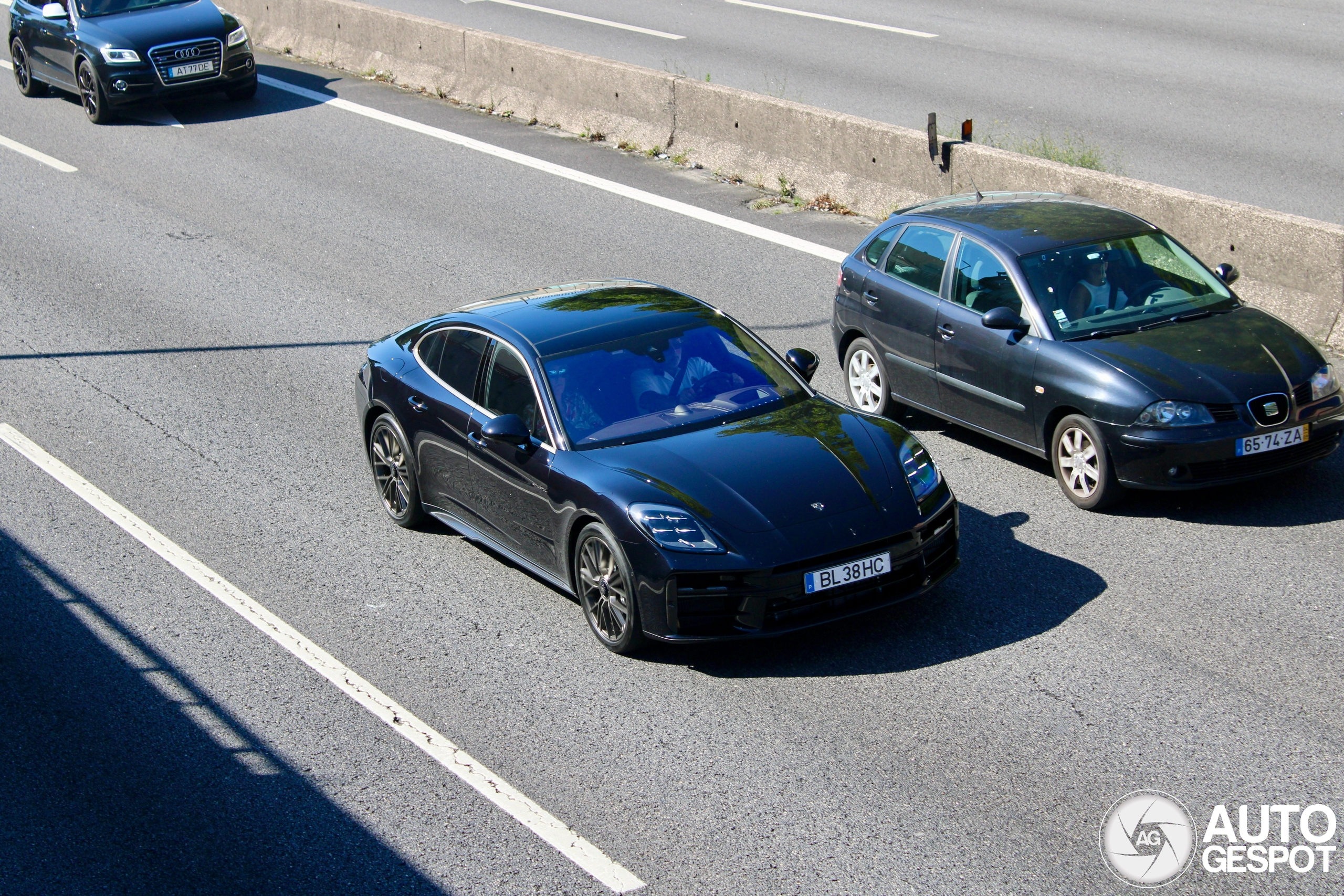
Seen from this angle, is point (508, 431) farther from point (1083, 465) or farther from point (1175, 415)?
point (1175, 415)

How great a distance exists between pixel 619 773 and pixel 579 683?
2.71 ft

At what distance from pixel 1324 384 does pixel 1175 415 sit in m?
1.01

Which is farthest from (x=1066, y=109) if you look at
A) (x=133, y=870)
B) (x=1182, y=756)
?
(x=133, y=870)

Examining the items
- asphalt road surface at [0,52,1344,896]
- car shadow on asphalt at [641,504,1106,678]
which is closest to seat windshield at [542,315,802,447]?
asphalt road surface at [0,52,1344,896]

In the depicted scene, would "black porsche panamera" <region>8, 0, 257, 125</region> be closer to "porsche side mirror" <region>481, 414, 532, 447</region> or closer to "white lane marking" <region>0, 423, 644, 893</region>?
"white lane marking" <region>0, 423, 644, 893</region>

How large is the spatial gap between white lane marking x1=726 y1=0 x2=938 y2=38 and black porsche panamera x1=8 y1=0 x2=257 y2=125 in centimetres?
850

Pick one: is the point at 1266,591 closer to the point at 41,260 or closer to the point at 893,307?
the point at 893,307

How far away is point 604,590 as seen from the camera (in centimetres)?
679

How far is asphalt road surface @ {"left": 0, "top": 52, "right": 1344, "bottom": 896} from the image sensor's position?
17.3 ft

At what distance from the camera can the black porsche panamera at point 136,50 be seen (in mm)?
18734

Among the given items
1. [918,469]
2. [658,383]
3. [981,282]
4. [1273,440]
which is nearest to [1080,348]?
[981,282]

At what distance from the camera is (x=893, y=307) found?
942cm

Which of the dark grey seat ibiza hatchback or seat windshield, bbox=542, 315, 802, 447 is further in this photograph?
the dark grey seat ibiza hatchback

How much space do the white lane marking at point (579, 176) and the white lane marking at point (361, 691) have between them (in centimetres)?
633
